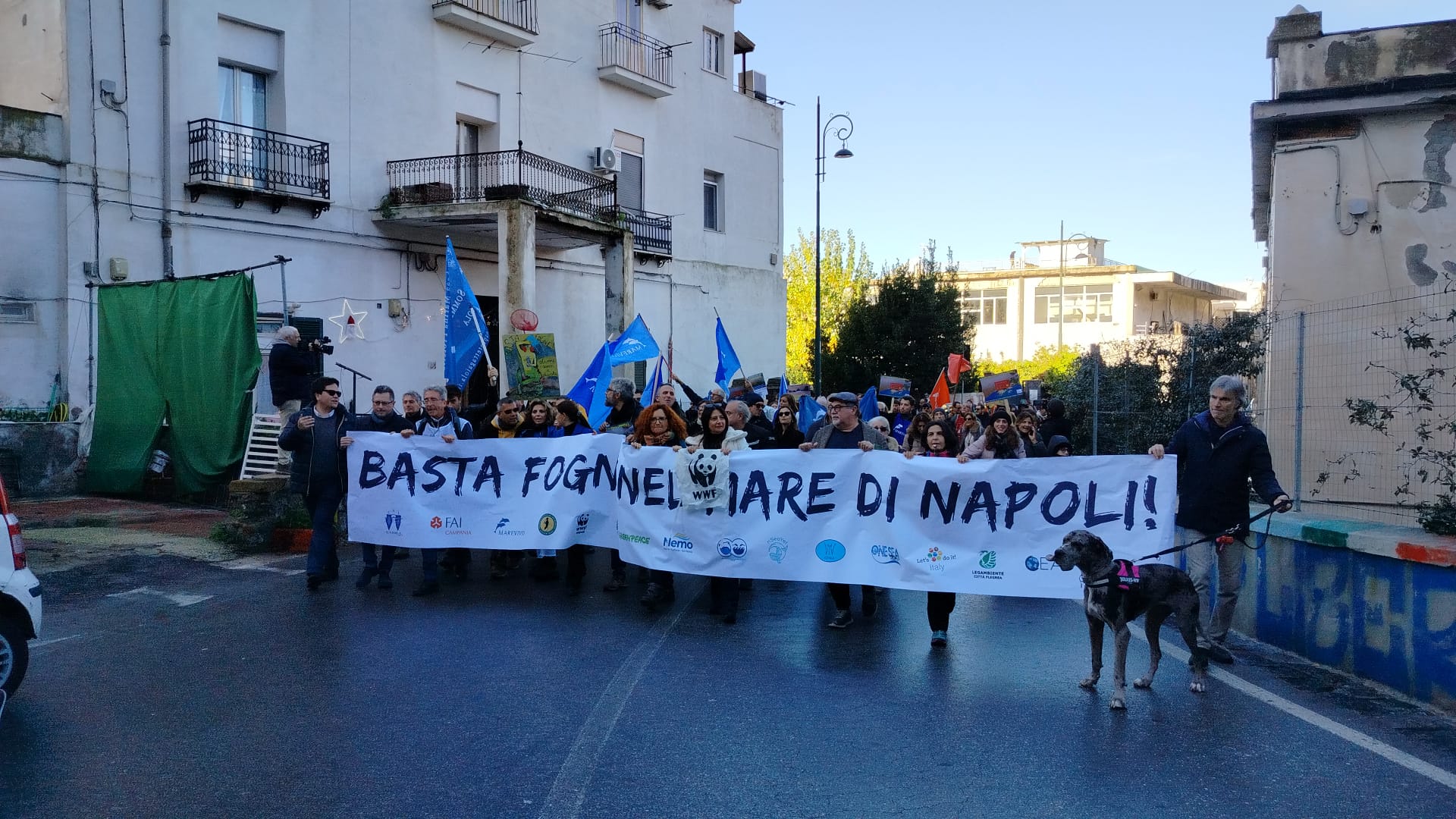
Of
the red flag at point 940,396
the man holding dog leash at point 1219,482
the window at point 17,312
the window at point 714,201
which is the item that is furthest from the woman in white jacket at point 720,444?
the window at point 714,201

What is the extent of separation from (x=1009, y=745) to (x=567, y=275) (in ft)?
69.0

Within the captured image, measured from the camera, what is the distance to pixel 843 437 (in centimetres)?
817

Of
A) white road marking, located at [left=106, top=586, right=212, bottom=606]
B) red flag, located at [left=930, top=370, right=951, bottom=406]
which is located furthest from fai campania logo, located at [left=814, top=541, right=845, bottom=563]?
red flag, located at [left=930, top=370, right=951, bottom=406]

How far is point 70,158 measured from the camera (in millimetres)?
15539

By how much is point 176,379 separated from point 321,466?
6.07 metres

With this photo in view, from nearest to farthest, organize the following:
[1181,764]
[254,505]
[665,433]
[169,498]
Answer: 1. [1181,764]
2. [665,433]
3. [254,505]
4. [169,498]

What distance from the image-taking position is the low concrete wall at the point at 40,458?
1432cm

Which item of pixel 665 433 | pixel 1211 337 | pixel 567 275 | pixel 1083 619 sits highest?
pixel 567 275

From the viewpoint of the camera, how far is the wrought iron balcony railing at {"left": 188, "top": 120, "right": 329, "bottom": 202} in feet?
55.8

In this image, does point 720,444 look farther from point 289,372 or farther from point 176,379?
point 176,379

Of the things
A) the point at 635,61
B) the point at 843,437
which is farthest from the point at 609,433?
the point at 635,61

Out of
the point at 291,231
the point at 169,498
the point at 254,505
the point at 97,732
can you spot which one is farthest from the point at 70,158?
the point at 97,732

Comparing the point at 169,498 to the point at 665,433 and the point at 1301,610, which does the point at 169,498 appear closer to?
the point at 665,433

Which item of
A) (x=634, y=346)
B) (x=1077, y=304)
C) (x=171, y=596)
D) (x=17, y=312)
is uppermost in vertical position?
(x=1077, y=304)
